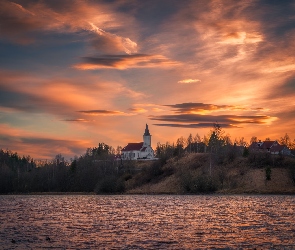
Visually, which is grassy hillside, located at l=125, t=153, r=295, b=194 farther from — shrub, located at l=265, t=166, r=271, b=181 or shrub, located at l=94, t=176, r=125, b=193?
shrub, located at l=94, t=176, r=125, b=193

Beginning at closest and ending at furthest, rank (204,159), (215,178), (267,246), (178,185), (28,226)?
(267,246) < (28,226) < (215,178) < (178,185) < (204,159)

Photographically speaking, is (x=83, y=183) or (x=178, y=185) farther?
(x=83, y=183)

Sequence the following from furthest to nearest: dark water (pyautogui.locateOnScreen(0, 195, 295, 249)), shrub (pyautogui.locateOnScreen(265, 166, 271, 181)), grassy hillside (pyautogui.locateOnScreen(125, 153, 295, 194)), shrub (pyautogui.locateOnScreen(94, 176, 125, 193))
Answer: shrub (pyautogui.locateOnScreen(94, 176, 125, 193)) < shrub (pyautogui.locateOnScreen(265, 166, 271, 181)) < grassy hillside (pyautogui.locateOnScreen(125, 153, 295, 194)) < dark water (pyautogui.locateOnScreen(0, 195, 295, 249))

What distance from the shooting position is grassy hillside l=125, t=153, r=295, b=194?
5842 inches

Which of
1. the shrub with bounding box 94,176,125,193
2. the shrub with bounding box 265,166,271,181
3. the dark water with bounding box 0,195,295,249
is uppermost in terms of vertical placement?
the shrub with bounding box 265,166,271,181

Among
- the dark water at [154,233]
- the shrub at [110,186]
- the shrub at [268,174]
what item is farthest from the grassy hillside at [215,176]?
the dark water at [154,233]

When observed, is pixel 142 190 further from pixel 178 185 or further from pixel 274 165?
pixel 274 165

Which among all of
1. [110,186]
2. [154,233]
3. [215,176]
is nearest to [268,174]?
[215,176]

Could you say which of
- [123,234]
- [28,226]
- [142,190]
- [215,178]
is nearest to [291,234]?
[123,234]

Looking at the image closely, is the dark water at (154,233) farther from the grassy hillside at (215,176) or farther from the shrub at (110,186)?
the shrub at (110,186)

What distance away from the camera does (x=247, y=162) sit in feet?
570

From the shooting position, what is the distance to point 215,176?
161125 mm

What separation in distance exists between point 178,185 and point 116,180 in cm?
2241

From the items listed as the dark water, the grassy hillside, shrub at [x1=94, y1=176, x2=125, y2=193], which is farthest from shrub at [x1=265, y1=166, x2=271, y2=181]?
the dark water
